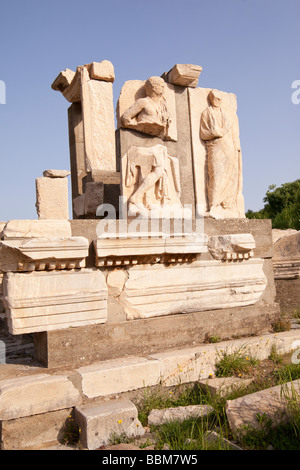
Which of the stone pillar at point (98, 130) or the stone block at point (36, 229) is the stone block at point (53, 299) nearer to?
the stone block at point (36, 229)

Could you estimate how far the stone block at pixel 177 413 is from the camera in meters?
2.76

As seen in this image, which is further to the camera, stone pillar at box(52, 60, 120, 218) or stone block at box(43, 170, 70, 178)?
stone block at box(43, 170, 70, 178)

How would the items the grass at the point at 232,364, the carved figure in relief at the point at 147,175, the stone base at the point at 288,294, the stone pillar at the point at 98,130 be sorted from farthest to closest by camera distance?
the stone base at the point at 288,294, the stone pillar at the point at 98,130, the carved figure in relief at the point at 147,175, the grass at the point at 232,364

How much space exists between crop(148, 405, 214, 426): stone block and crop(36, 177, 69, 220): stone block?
5.44 m

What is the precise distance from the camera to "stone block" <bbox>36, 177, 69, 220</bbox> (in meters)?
7.82

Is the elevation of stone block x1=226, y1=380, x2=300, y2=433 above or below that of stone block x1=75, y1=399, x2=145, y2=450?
above

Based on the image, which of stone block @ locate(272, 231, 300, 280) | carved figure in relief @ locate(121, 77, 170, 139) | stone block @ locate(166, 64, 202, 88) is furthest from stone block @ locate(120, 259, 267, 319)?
stone block @ locate(166, 64, 202, 88)

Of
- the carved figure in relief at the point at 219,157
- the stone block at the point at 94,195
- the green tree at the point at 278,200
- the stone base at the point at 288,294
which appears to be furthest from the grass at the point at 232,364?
the green tree at the point at 278,200

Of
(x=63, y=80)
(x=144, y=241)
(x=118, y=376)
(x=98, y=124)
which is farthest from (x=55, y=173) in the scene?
(x=118, y=376)

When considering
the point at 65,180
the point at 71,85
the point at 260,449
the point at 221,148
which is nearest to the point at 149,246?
the point at 260,449

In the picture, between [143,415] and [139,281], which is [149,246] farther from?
[143,415]

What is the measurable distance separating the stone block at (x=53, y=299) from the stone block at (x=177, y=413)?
0.89 meters

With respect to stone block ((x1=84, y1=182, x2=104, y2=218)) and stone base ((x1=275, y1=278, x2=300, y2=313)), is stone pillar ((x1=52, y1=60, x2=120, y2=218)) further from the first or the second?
stone base ((x1=275, y1=278, x2=300, y2=313))

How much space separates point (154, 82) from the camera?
15.2ft
